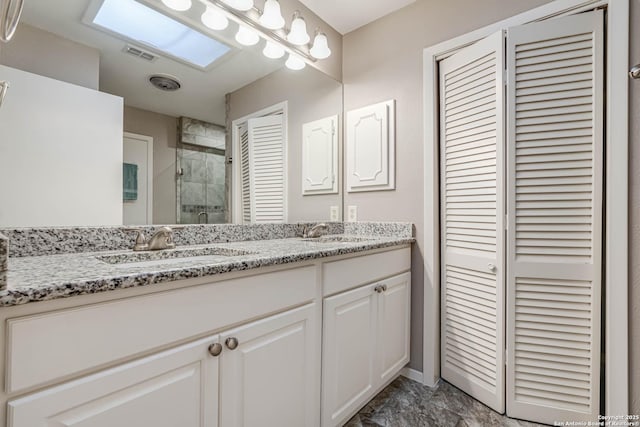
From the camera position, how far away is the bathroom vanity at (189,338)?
591mm

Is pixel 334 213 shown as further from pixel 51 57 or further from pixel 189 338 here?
pixel 51 57

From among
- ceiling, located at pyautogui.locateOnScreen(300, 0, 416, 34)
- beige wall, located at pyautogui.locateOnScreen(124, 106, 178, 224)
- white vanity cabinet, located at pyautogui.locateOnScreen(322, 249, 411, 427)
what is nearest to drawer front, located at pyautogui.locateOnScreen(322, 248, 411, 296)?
white vanity cabinet, located at pyautogui.locateOnScreen(322, 249, 411, 427)

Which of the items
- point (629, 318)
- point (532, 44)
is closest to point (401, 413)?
point (629, 318)

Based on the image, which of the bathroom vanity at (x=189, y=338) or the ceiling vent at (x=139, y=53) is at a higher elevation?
the ceiling vent at (x=139, y=53)

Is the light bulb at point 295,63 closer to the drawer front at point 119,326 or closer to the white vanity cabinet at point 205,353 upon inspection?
the white vanity cabinet at point 205,353

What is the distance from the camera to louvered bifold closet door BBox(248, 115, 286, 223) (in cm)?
170

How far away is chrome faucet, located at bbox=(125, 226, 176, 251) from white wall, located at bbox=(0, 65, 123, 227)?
0.36 feet

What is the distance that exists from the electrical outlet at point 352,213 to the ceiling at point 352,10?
124 cm

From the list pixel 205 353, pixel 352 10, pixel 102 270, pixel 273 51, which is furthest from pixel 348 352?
pixel 352 10

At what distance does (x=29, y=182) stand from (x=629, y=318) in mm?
2212

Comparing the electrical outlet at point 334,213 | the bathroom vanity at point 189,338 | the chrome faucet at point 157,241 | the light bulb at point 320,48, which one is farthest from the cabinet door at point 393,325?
the light bulb at point 320,48

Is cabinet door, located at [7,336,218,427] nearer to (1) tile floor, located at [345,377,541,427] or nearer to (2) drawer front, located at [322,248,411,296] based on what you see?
(2) drawer front, located at [322,248,411,296]

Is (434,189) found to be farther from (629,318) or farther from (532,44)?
(629,318)

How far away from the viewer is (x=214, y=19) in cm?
148
